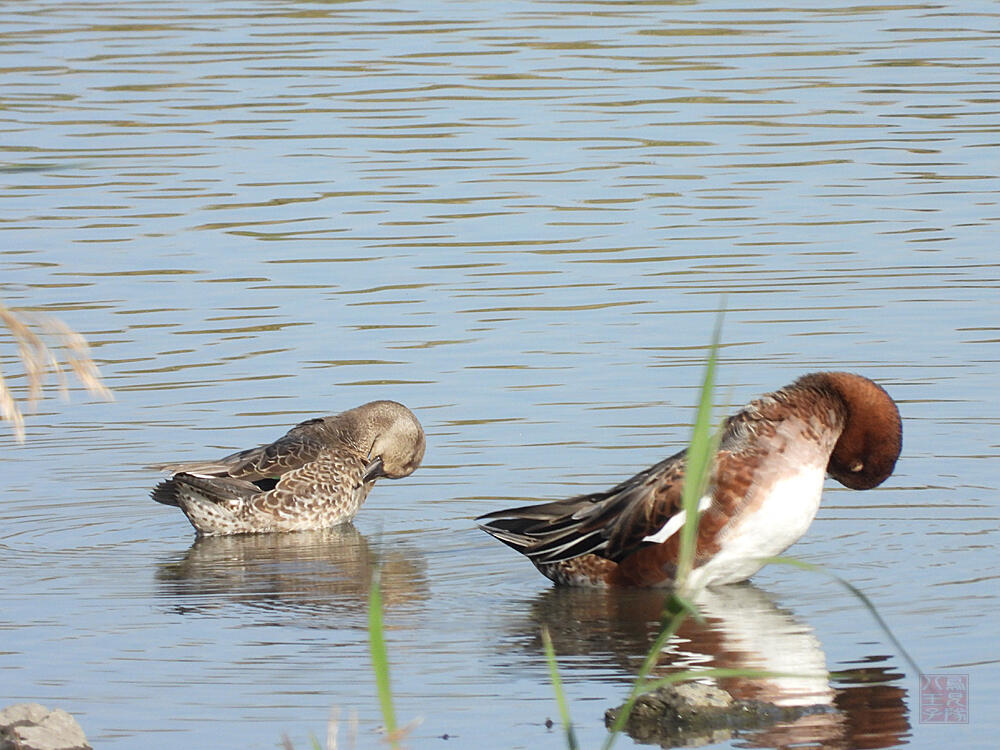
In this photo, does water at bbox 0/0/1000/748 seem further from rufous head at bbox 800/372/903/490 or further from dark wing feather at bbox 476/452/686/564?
rufous head at bbox 800/372/903/490

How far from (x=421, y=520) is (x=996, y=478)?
Answer: 2543 mm

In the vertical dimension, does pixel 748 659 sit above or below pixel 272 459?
below

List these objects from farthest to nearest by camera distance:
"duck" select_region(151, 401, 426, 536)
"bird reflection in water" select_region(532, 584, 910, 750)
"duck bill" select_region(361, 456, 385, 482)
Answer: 1. "duck bill" select_region(361, 456, 385, 482)
2. "duck" select_region(151, 401, 426, 536)
3. "bird reflection in water" select_region(532, 584, 910, 750)

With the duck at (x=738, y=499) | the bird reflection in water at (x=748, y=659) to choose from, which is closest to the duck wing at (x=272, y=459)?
the duck at (x=738, y=499)

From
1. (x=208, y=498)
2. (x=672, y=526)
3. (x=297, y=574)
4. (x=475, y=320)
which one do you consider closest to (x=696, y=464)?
(x=672, y=526)

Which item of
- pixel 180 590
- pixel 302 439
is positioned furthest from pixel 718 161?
pixel 180 590

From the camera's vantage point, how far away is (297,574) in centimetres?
851

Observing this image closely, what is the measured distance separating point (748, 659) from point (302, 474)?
3.03m

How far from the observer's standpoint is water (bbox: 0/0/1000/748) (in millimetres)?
6965

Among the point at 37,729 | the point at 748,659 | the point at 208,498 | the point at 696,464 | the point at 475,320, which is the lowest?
the point at 37,729

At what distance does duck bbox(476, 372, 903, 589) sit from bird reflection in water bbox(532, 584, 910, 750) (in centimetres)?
14

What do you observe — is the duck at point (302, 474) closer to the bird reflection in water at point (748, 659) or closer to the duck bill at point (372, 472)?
the duck bill at point (372, 472)

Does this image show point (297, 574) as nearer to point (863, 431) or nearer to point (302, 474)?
point (302, 474)

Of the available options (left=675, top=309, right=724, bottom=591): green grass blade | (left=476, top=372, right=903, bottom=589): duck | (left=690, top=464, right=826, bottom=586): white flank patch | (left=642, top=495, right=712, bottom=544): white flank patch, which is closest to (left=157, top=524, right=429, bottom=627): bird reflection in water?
(left=476, top=372, right=903, bottom=589): duck
